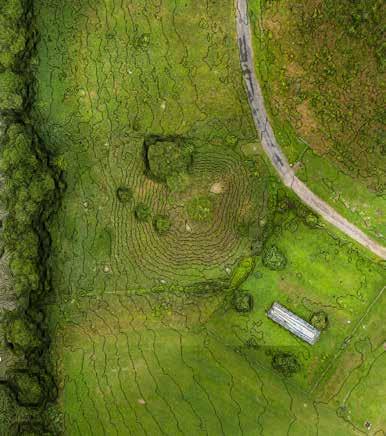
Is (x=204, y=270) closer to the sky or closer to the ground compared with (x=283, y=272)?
closer to the ground

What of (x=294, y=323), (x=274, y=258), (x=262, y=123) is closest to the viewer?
(x=294, y=323)

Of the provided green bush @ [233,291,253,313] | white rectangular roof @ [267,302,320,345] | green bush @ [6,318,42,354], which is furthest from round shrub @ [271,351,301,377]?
green bush @ [6,318,42,354]

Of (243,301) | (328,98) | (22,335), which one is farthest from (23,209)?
(328,98)

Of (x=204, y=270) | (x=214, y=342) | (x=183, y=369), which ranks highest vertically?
(x=204, y=270)

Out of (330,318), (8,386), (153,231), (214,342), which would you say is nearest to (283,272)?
(330,318)

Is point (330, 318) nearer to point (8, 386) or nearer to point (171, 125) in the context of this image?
point (171, 125)

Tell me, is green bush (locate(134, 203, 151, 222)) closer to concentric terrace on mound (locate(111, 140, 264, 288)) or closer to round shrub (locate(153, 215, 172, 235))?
concentric terrace on mound (locate(111, 140, 264, 288))

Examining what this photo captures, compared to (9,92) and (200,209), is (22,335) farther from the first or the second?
(9,92)

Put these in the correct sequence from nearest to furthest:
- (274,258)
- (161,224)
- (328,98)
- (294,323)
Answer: (294,323) < (274,258) < (328,98) < (161,224)
